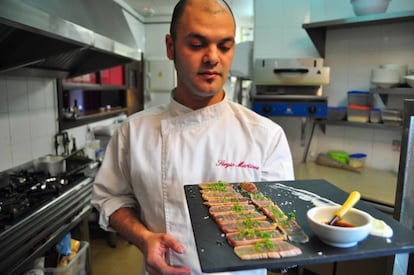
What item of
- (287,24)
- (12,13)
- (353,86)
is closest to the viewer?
(12,13)

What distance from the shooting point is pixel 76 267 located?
2062 mm

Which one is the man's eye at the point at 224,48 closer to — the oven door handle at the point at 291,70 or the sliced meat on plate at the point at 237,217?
the sliced meat on plate at the point at 237,217

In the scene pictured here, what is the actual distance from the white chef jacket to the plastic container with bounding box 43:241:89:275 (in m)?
1.12

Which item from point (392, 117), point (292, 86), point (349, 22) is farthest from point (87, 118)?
point (392, 117)

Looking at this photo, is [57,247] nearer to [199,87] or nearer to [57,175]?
[57,175]

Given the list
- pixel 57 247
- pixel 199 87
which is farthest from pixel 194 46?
pixel 57 247

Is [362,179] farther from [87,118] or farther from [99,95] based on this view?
[99,95]

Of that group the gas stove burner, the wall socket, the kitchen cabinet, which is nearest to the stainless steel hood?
the kitchen cabinet

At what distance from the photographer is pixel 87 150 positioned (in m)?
3.01

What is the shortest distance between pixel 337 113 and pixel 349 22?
0.75 m

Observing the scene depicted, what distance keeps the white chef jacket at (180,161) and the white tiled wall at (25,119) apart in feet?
5.05

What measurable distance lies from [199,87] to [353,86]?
2269mm

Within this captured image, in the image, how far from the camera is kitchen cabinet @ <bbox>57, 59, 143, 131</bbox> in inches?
121

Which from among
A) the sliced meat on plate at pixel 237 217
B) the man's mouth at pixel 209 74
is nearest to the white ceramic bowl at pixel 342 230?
the sliced meat on plate at pixel 237 217
